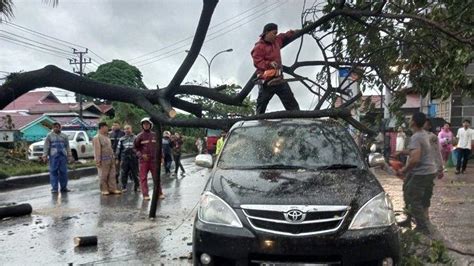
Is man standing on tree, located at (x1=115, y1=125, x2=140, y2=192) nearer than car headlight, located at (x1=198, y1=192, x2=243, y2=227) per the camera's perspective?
No

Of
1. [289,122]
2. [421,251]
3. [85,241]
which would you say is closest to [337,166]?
[289,122]

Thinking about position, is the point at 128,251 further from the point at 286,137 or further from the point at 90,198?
the point at 90,198

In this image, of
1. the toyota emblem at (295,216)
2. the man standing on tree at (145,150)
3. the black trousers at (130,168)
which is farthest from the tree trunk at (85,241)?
the black trousers at (130,168)

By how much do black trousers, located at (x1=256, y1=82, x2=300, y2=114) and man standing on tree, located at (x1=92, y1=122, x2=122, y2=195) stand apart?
240 inches

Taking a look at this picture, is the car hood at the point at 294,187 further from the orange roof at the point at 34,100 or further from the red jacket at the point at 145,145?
the orange roof at the point at 34,100

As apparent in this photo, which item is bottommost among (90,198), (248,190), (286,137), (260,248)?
(90,198)

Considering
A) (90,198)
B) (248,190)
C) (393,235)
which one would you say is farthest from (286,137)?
(90,198)

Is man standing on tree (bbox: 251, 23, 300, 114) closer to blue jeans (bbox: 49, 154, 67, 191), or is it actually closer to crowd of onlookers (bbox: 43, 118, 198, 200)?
crowd of onlookers (bbox: 43, 118, 198, 200)

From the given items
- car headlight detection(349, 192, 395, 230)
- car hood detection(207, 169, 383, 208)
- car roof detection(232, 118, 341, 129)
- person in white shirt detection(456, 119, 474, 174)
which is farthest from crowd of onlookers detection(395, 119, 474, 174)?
car headlight detection(349, 192, 395, 230)

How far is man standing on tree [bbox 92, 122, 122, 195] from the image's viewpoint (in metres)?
12.3

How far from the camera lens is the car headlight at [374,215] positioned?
4.24 metres

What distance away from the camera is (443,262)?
534 cm

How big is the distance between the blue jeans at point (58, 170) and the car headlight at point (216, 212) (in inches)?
371

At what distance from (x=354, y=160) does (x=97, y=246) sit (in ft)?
12.2
